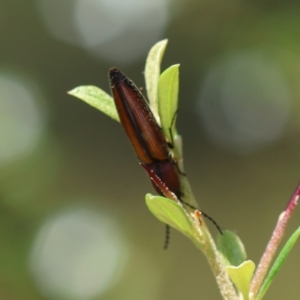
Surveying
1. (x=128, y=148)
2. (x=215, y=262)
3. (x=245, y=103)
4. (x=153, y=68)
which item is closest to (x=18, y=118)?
(x=128, y=148)

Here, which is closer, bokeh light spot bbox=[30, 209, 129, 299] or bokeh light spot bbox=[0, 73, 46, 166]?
bokeh light spot bbox=[30, 209, 129, 299]

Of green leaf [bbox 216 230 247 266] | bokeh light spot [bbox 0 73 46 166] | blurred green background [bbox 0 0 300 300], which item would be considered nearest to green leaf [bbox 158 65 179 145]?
green leaf [bbox 216 230 247 266]

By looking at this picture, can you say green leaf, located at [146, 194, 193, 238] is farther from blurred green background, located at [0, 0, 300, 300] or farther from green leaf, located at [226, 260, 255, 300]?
blurred green background, located at [0, 0, 300, 300]

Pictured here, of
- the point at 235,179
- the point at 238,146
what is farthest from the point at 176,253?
the point at 238,146

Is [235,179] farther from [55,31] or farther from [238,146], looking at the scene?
[55,31]

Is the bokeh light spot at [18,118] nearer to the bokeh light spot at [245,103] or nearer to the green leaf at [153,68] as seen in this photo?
the bokeh light spot at [245,103]

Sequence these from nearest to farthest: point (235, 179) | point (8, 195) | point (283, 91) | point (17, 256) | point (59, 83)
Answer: point (17, 256)
point (8, 195)
point (283, 91)
point (235, 179)
point (59, 83)

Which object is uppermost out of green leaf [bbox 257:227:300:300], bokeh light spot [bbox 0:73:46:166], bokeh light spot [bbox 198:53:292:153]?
bokeh light spot [bbox 0:73:46:166]

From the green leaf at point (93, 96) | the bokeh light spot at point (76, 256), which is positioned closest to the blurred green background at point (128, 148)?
the bokeh light spot at point (76, 256)
